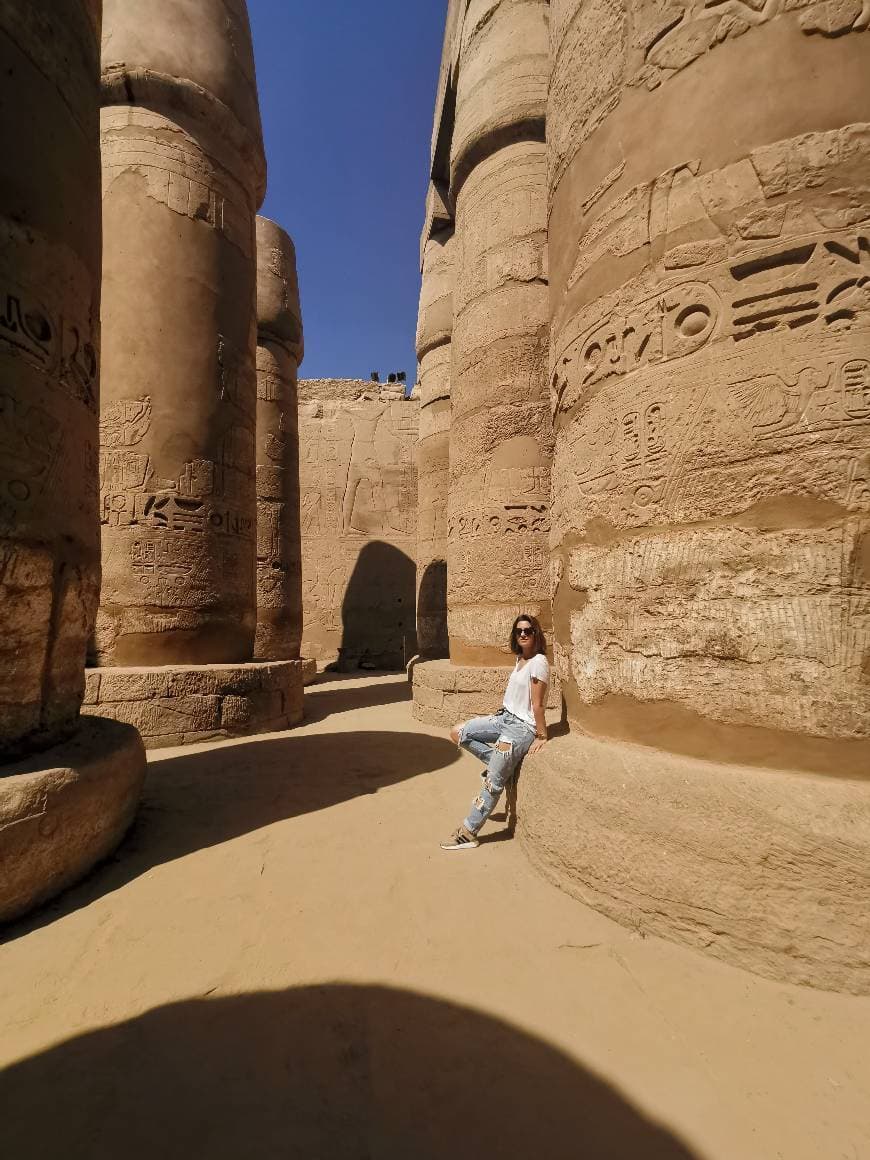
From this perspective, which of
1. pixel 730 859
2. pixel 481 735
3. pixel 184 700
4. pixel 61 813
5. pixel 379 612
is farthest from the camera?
pixel 379 612

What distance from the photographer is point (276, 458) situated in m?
9.02

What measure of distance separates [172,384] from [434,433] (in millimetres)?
4389

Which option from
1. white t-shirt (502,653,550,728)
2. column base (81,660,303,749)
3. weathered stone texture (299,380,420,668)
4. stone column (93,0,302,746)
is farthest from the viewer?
weathered stone texture (299,380,420,668)

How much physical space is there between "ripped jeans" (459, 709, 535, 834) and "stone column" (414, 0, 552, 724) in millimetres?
2242

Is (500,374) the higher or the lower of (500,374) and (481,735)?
the higher

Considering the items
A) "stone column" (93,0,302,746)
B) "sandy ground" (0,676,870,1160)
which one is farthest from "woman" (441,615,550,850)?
"stone column" (93,0,302,746)

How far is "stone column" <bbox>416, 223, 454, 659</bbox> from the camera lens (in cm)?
834

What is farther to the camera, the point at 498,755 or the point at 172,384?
the point at 172,384

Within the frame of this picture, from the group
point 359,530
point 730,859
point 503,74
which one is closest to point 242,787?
point 730,859

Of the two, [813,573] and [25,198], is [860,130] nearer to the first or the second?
[813,573]

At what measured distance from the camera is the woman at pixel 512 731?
2613 mm

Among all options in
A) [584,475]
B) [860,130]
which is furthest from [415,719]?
[860,130]

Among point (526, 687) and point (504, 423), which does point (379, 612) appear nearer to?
point (504, 423)

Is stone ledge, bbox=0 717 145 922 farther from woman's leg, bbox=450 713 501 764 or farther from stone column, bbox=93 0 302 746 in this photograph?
stone column, bbox=93 0 302 746
